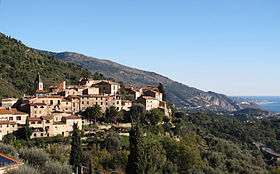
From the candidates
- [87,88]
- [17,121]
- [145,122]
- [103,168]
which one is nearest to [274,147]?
[145,122]

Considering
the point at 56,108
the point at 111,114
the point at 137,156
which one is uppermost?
the point at 56,108

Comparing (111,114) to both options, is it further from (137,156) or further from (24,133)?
(137,156)

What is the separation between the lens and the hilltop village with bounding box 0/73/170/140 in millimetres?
42719

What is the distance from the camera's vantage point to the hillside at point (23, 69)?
259 feet

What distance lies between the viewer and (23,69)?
92.0 metres

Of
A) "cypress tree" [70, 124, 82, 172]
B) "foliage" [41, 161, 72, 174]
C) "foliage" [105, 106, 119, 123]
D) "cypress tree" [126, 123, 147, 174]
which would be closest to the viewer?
"foliage" [41, 161, 72, 174]

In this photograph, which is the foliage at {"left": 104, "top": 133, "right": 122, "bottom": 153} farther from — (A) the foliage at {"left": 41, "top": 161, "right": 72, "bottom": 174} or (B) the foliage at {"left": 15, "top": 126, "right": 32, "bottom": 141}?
(A) the foliage at {"left": 41, "top": 161, "right": 72, "bottom": 174}

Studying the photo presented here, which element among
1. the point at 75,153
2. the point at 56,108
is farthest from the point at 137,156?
the point at 56,108

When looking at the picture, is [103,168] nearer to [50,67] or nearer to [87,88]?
[87,88]

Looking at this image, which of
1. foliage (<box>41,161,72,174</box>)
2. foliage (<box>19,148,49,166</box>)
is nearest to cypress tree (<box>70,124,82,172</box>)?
foliage (<box>19,148,49,166</box>)

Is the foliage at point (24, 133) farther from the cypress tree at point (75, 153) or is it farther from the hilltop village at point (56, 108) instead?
the cypress tree at point (75, 153)

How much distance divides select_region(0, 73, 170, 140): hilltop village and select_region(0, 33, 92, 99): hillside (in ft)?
76.1

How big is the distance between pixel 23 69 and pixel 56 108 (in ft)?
165

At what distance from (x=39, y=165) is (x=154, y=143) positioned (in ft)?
81.3
